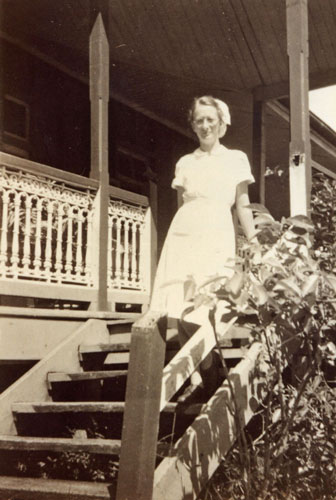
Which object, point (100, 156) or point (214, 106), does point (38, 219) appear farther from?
point (214, 106)

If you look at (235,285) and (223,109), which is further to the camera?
(223,109)

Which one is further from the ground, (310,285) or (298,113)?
(298,113)

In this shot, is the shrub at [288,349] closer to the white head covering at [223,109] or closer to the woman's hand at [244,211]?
the woman's hand at [244,211]

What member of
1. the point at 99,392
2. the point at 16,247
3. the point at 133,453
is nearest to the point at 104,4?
the point at 16,247

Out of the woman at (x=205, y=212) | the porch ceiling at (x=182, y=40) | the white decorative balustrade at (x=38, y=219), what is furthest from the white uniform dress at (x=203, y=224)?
the porch ceiling at (x=182, y=40)

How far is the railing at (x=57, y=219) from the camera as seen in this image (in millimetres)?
5141

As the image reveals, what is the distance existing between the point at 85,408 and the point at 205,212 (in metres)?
1.52

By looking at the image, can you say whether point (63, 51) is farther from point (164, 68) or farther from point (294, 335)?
point (294, 335)

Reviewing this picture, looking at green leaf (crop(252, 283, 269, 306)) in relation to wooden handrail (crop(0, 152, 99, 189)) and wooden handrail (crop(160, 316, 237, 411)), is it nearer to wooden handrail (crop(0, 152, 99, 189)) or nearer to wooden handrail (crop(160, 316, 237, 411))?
wooden handrail (crop(160, 316, 237, 411))

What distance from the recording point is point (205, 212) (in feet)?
14.3

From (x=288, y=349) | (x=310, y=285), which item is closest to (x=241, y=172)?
(x=288, y=349)

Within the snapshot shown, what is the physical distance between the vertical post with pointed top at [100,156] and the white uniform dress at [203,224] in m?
1.43

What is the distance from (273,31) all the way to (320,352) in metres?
5.67

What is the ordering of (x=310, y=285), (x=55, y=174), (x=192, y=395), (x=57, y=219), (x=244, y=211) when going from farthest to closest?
(x=57, y=219), (x=55, y=174), (x=244, y=211), (x=192, y=395), (x=310, y=285)
